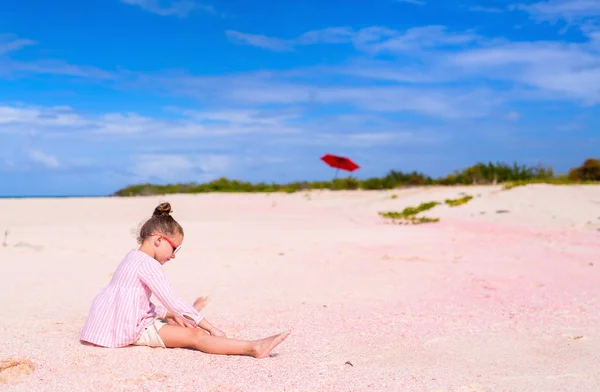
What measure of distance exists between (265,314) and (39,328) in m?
1.64

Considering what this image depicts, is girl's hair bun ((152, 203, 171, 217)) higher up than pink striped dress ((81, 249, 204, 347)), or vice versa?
girl's hair bun ((152, 203, 171, 217))

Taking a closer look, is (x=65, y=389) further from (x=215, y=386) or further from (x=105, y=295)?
(x=105, y=295)

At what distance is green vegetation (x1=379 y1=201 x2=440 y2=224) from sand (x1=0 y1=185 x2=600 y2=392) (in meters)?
1.02

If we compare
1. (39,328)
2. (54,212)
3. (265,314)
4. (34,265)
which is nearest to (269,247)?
(34,265)

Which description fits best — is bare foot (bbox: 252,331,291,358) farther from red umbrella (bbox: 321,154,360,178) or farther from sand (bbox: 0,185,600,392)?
red umbrella (bbox: 321,154,360,178)

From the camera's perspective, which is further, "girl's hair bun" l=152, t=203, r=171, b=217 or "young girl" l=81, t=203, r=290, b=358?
"girl's hair bun" l=152, t=203, r=171, b=217

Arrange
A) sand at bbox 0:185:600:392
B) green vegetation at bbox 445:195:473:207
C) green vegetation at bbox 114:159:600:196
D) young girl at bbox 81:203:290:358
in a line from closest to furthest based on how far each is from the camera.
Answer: sand at bbox 0:185:600:392
young girl at bbox 81:203:290:358
green vegetation at bbox 445:195:473:207
green vegetation at bbox 114:159:600:196

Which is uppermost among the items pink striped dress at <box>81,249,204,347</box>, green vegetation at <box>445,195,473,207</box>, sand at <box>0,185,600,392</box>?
green vegetation at <box>445,195,473,207</box>

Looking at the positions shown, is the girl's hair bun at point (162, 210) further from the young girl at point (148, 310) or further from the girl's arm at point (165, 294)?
the girl's arm at point (165, 294)

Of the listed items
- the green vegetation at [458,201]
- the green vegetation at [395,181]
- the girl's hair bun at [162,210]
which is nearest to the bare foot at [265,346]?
the girl's hair bun at [162,210]

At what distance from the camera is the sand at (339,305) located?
3.33 metres

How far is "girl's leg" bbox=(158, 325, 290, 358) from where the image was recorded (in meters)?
3.61

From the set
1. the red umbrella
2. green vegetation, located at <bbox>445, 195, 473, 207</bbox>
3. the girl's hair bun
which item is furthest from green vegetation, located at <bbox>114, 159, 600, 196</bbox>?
the girl's hair bun

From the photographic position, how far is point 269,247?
8.96 meters
